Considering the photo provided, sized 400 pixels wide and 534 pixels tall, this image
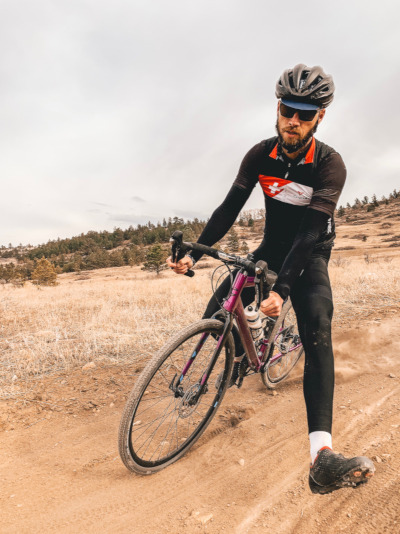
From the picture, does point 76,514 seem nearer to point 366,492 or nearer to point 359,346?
point 366,492

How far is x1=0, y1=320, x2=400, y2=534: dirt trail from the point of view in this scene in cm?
222

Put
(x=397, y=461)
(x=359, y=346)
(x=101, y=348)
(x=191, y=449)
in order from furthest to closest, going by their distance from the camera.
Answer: (x=101, y=348) < (x=359, y=346) < (x=191, y=449) < (x=397, y=461)

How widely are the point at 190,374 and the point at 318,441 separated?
1.23m

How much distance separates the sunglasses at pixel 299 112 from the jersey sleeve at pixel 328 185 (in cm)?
42

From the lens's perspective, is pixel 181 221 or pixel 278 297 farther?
pixel 181 221

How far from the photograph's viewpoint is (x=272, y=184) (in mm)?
3303

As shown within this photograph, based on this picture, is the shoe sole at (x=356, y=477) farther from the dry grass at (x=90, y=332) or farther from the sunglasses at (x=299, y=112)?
the dry grass at (x=90, y=332)

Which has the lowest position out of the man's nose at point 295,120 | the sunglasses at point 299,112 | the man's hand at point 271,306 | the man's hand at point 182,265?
the man's hand at point 271,306

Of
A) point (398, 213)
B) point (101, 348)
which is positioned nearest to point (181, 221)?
point (398, 213)

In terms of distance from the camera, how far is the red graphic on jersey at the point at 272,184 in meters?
3.23

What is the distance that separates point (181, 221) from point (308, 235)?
132 metres

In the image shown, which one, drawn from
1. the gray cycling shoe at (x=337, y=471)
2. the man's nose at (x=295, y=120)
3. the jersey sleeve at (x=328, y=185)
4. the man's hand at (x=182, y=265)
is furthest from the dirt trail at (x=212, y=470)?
the man's nose at (x=295, y=120)

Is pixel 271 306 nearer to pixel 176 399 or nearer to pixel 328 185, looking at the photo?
pixel 328 185

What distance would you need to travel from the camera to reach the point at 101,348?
5766 millimetres
